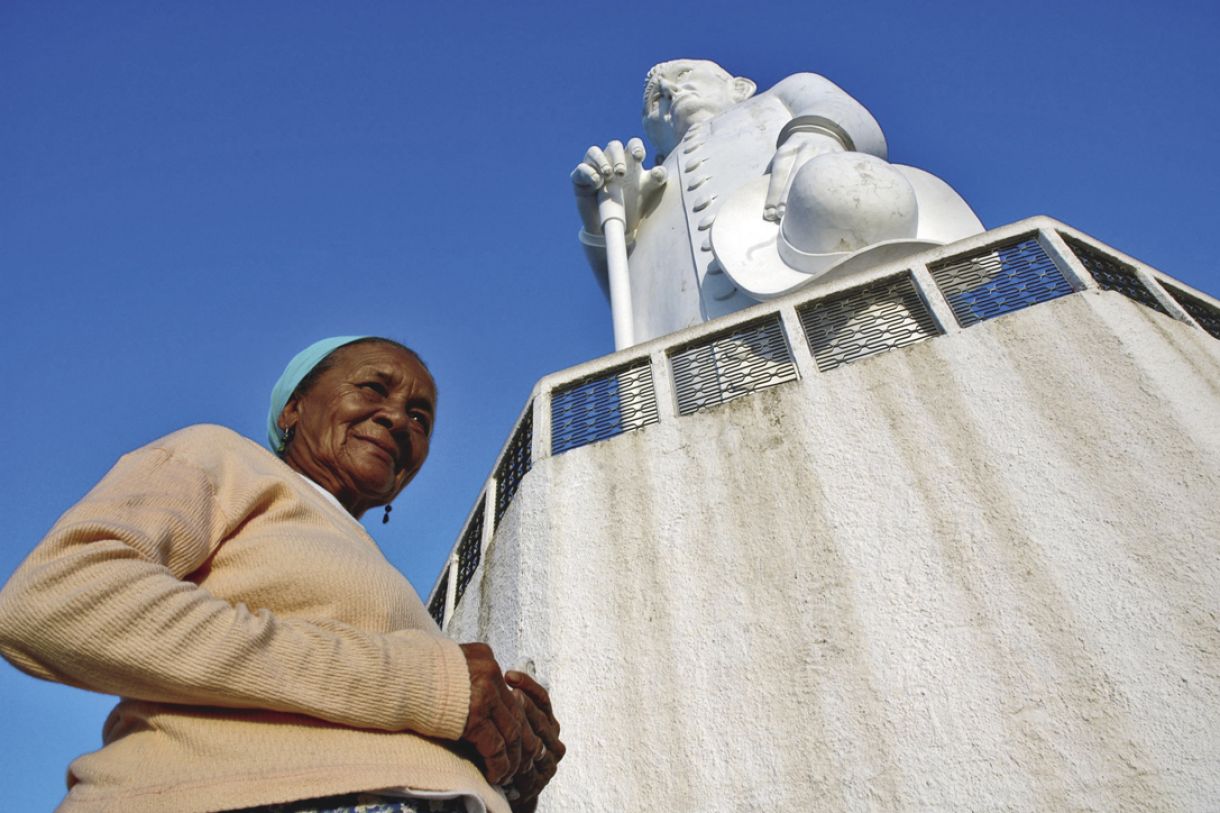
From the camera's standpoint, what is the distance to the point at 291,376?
181cm

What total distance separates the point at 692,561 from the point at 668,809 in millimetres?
956

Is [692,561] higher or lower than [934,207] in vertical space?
lower

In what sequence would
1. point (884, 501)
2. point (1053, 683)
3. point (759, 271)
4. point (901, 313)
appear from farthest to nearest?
point (759, 271)
point (901, 313)
point (884, 501)
point (1053, 683)

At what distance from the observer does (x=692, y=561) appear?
12.1ft

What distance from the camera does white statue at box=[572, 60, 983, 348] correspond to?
538 cm

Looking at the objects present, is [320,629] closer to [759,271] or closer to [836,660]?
[836,660]

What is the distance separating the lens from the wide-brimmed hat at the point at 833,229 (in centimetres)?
522

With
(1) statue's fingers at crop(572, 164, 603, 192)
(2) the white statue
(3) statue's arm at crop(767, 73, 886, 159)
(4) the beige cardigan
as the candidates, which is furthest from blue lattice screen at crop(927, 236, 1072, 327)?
(4) the beige cardigan

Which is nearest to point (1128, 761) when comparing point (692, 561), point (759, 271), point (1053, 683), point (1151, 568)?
point (1053, 683)

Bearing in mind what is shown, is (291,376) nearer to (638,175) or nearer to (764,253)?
(764,253)

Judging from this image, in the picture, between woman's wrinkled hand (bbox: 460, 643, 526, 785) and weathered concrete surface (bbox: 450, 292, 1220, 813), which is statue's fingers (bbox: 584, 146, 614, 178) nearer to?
weathered concrete surface (bbox: 450, 292, 1220, 813)

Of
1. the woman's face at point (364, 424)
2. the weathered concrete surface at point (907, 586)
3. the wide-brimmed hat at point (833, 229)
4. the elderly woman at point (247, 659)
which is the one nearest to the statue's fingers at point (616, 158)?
the wide-brimmed hat at point (833, 229)

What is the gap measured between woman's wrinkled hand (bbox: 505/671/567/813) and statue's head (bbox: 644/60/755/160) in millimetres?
8218

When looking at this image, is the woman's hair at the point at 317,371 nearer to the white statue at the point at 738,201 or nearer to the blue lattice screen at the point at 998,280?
the blue lattice screen at the point at 998,280
